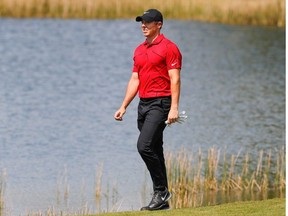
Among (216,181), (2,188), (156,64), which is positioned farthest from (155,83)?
(216,181)

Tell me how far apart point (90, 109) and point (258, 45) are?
12.4 meters

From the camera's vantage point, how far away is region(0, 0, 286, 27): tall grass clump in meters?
37.2

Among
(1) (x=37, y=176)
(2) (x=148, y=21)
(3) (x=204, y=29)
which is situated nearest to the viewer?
(2) (x=148, y=21)

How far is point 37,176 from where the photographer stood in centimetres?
1557

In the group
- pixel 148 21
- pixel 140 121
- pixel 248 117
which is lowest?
pixel 248 117

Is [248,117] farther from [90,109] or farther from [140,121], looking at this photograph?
[140,121]

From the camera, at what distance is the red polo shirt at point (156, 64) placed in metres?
9.77

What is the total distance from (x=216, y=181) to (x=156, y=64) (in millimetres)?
5176

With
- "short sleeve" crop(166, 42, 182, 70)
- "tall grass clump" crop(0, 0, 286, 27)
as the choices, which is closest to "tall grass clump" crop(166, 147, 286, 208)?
"short sleeve" crop(166, 42, 182, 70)

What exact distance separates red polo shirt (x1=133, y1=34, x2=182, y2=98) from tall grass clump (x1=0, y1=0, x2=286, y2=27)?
26.8m

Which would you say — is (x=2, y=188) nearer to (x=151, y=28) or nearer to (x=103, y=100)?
(x=151, y=28)

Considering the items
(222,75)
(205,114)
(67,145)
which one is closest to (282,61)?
(222,75)

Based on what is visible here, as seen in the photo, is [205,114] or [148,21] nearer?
[148,21]

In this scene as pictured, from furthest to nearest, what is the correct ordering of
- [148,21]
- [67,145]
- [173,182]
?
[67,145] < [173,182] < [148,21]
